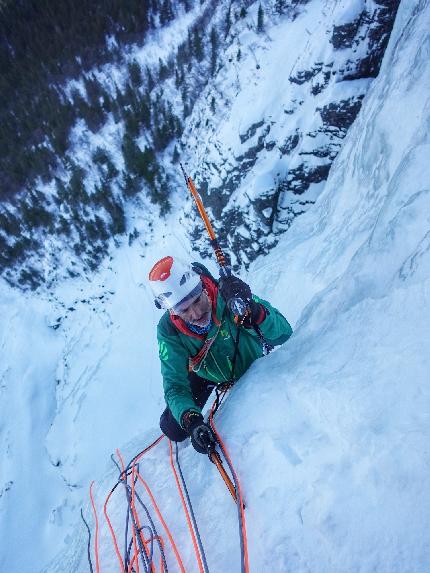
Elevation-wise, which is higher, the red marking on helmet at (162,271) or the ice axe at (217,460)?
the red marking on helmet at (162,271)

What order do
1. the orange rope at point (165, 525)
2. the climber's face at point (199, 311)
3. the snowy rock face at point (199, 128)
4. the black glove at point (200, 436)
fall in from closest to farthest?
the orange rope at point (165, 525) < the black glove at point (200, 436) < the climber's face at point (199, 311) < the snowy rock face at point (199, 128)

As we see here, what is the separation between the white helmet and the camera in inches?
102

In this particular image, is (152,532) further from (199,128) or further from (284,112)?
(199,128)

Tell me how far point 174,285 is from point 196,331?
44 cm

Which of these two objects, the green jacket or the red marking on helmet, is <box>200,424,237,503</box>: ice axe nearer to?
the green jacket

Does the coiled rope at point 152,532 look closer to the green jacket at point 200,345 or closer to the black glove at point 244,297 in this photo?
the green jacket at point 200,345

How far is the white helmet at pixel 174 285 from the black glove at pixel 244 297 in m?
0.23

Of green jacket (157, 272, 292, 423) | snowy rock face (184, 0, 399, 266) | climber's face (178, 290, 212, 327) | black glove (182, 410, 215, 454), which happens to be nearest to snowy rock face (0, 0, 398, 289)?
snowy rock face (184, 0, 399, 266)

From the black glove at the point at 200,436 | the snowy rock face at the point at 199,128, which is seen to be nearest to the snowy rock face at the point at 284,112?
the snowy rock face at the point at 199,128

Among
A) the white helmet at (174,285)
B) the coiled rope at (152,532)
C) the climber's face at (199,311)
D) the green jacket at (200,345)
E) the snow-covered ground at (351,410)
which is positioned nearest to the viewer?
the snow-covered ground at (351,410)

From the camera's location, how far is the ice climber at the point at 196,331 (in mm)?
2627

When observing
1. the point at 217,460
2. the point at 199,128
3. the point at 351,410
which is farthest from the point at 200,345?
the point at 199,128

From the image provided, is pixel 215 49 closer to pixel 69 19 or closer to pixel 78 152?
pixel 78 152

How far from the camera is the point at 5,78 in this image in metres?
24.0
